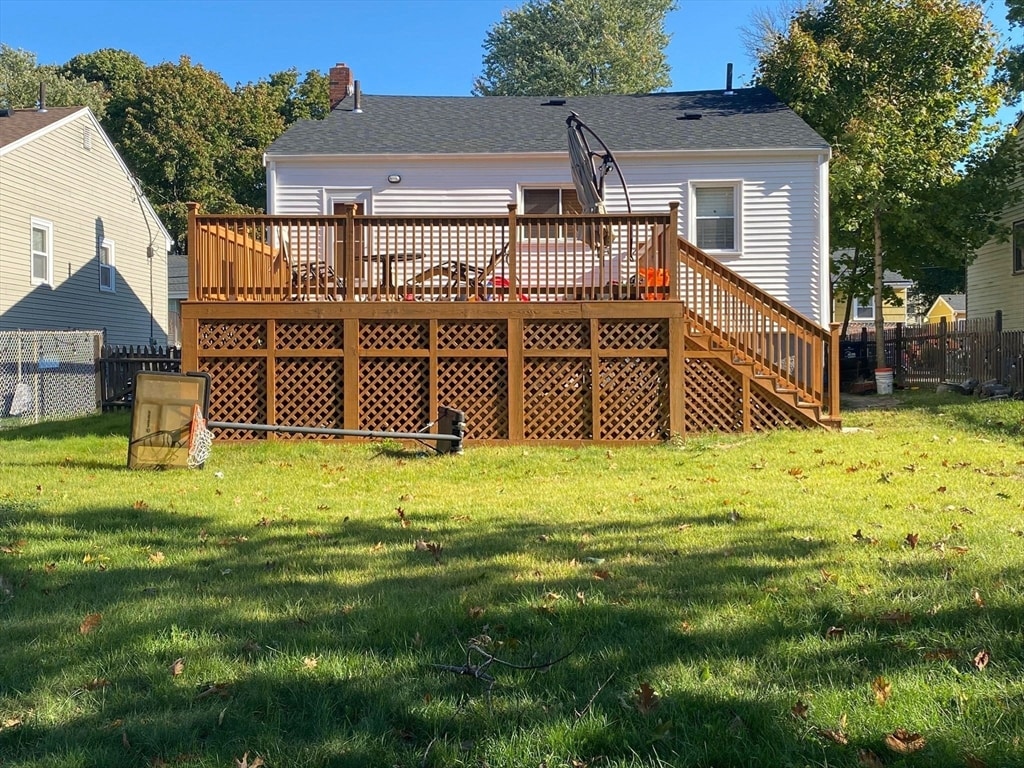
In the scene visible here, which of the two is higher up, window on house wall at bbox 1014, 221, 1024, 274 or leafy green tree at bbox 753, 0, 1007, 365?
leafy green tree at bbox 753, 0, 1007, 365

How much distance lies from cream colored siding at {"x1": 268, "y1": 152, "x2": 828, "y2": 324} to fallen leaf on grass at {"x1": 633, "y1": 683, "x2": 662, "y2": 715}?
1305cm

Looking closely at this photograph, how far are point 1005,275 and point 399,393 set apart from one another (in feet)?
53.2

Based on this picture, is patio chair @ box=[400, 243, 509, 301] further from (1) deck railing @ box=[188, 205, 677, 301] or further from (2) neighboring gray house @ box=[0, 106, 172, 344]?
(2) neighboring gray house @ box=[0, 106, 172, 344]

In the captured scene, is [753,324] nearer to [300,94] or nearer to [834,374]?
[834,374]

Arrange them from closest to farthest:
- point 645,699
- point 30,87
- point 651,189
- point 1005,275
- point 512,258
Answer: point 645,699 < point 512,258 < point 651,189 < point 1005,275 < point 30,87

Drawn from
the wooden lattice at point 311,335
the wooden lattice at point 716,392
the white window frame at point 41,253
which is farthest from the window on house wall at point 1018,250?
the white window frame at point 41,253

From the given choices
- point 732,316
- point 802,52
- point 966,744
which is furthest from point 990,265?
point 966,744

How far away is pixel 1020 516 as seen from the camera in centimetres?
548

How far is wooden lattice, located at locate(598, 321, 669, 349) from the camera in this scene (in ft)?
34.7

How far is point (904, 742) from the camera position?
256 centimetres

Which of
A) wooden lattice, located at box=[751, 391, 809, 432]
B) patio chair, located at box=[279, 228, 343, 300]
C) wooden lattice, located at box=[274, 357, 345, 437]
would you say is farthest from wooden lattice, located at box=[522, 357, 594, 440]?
patio chair, located at box=[279, 228, 343, 300]

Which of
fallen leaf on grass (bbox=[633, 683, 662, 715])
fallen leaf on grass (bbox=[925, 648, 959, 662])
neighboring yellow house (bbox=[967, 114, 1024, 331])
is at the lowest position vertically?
fallen leaf on grass (bbox=[633, 683, 662, 715])

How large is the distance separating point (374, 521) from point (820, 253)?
1164cm

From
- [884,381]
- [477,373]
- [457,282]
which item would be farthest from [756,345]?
[884,381]
